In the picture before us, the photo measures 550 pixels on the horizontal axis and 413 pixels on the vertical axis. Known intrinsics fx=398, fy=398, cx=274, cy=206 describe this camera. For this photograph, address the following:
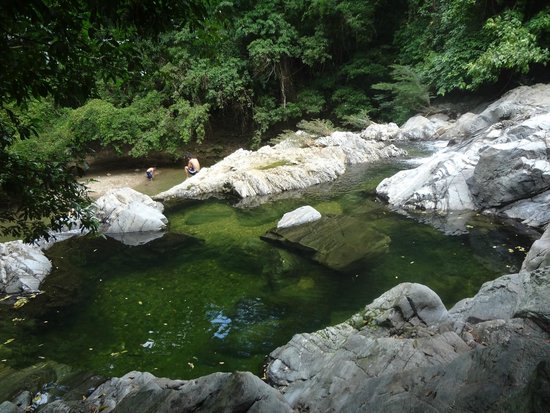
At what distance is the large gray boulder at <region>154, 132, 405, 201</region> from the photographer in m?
14.1

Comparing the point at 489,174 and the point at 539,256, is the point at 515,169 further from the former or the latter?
the point at 539,256

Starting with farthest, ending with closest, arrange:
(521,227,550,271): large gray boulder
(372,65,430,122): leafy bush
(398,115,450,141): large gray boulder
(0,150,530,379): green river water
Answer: (372,65,430,122): leafy bush
(398,115,450,141): large gray boulder
(0,150,530,379): green river water
(521,227,550,271): large gray boulder

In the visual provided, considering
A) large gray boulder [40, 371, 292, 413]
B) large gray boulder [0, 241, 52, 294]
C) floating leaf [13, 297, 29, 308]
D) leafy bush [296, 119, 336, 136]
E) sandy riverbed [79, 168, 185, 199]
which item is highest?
large gray boulder [40, 371, 292, 413]

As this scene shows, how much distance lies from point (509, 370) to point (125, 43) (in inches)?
133

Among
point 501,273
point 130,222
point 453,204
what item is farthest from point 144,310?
point 453,204

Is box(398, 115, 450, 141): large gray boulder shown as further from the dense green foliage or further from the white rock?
the white rock

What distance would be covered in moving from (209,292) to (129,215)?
17.2 feet

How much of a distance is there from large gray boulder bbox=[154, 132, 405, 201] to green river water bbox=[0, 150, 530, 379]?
362 centimetres

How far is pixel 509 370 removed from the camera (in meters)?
2.78

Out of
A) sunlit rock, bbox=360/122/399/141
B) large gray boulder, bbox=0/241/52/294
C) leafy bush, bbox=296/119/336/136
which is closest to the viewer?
large gray boulder, bbox=0/241/52/294

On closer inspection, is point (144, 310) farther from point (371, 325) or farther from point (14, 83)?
point (14, 83)

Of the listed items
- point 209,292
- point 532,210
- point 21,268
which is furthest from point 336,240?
point 21,268

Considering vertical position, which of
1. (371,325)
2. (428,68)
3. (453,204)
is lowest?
(453,204)

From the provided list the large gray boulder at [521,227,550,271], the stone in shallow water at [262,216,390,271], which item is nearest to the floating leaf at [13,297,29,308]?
the stone in shallow water at [262,216,390,271]
